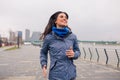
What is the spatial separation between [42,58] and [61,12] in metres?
0.76

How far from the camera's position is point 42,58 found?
5418 mm

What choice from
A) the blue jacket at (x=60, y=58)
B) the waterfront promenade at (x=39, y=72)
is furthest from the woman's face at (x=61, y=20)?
the waterfront promenade at (x=39, y=72)

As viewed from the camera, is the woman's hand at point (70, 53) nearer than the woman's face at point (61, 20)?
Yes

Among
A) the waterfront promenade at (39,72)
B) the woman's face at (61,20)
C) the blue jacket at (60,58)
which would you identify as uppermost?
the woman's face at (61,20)

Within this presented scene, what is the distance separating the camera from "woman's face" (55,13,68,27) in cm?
527

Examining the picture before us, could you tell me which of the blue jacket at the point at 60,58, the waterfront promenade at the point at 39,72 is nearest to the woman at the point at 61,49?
the blue jacket at the point at 60,58

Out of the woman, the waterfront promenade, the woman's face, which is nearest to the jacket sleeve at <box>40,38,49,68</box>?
Result: the woman

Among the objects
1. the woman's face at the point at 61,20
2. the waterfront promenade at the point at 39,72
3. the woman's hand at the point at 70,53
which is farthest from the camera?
the waterfront promenade at the point at 39,72

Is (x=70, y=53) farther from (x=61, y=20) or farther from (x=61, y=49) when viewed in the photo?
(x=61, y=20)

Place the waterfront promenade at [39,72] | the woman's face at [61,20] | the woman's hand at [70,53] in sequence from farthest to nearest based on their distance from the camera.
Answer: the waterfront promenade at [39,72]
the woman's face at [61,20]
the woman's hand at [70,53]

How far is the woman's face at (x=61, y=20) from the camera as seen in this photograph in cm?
527

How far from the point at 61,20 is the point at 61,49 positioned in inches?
17.8

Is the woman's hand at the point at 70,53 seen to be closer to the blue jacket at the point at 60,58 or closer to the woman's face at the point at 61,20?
the blue jacket at the point at 60,58

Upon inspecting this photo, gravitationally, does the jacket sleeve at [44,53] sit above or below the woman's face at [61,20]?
below
